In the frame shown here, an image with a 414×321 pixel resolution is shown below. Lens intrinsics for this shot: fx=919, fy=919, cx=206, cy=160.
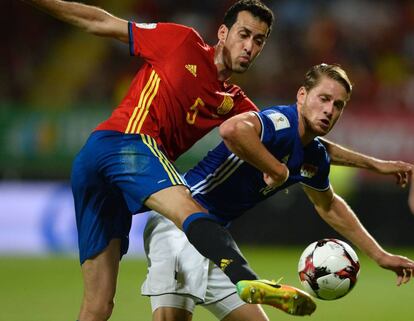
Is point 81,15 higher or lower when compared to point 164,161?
higher

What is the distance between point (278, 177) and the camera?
486 cm

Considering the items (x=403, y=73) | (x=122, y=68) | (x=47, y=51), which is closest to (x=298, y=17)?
(x=403, y=73)

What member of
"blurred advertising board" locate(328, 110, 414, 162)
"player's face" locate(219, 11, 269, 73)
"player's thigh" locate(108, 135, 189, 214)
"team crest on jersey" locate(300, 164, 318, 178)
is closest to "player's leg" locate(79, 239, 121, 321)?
"player's thigh" locate(108, 135, 189, 214)

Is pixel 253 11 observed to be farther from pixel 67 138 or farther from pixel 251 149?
pixel 67 138

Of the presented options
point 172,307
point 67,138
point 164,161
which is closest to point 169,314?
point 172,307

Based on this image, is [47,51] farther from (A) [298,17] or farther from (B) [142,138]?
(B) [142,138]

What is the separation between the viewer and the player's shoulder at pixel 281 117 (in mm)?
A: 5105

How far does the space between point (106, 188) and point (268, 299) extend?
149cm

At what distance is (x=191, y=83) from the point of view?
18.0ft

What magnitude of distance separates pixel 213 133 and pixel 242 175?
8765mm

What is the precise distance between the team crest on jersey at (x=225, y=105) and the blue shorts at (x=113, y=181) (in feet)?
2.04

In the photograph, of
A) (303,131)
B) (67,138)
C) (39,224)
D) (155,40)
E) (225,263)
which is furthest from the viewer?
(67,138)

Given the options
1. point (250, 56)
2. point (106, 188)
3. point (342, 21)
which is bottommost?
point (106, 188)

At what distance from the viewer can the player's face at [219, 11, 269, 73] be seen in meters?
5.57
